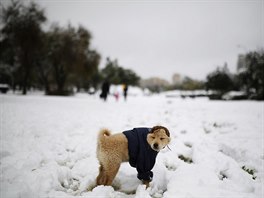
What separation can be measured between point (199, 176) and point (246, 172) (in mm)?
1013

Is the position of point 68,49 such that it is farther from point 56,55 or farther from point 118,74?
point 118,74

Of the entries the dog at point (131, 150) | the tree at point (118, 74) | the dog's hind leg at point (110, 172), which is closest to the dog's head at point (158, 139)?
the dog at point (131, 150)

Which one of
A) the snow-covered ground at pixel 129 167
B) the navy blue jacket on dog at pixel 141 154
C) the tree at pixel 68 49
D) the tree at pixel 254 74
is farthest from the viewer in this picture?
the tree at pixel 68 49

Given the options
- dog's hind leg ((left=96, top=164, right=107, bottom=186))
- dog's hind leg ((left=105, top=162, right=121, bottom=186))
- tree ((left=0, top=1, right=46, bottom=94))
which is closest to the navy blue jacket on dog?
dog's hind leg ((left=105, top=162, right=121, bottom=186))

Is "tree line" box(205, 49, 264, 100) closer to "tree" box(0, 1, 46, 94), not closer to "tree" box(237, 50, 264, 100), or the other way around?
"tree" box(237, 50, 264, 100)

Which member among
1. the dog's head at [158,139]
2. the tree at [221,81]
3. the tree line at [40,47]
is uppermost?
the tree line at [40,47]

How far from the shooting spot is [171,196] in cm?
312

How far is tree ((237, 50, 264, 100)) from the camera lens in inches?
820

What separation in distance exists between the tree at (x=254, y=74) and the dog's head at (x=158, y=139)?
19946 millimetres

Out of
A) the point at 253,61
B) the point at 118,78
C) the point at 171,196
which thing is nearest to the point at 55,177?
the point at 171,196

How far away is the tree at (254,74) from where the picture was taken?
68.4 feet

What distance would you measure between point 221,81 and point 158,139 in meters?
30.7

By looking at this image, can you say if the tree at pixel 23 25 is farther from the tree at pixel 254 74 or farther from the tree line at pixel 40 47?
the tree at pixel 254 74

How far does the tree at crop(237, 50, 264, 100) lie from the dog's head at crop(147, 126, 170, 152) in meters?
19.9
